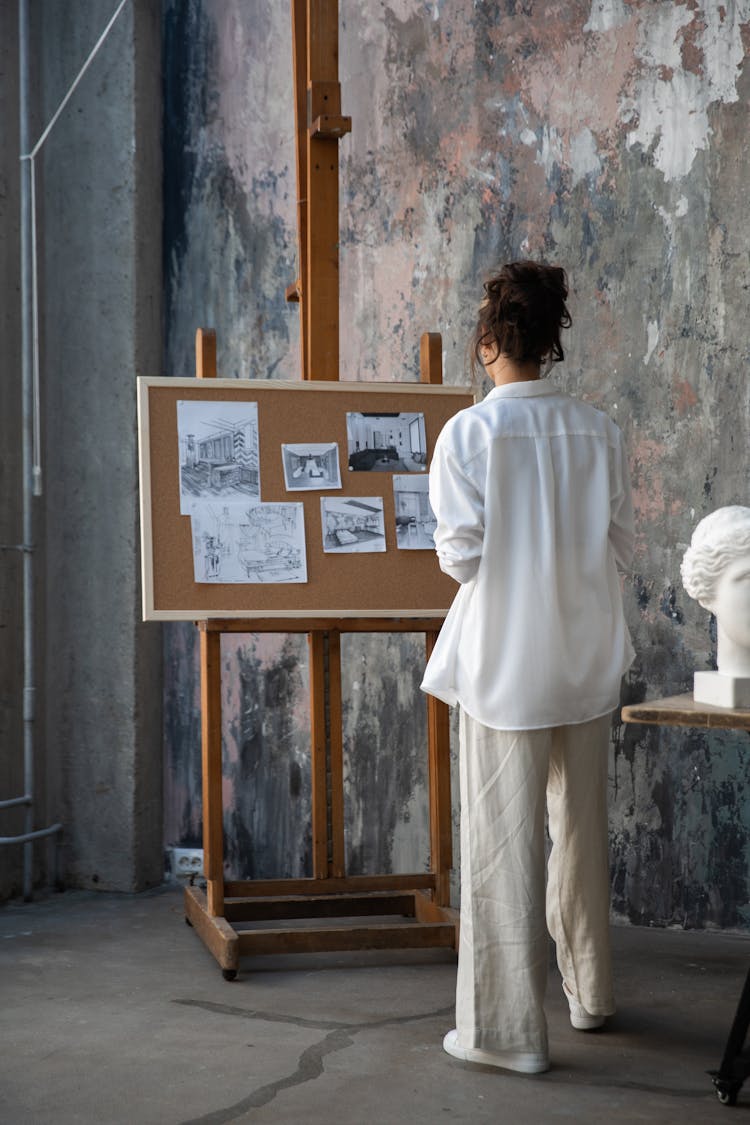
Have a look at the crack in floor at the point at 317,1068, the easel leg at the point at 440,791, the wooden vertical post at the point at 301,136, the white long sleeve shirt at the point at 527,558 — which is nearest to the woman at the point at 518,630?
the white long sleeve shirt at the point at 527,558

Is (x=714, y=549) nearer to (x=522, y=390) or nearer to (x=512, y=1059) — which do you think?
(x=522, y=390)

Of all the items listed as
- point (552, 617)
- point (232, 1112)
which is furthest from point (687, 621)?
point (232, 1112)

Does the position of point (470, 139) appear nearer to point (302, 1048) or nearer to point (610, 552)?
point (610, 552)

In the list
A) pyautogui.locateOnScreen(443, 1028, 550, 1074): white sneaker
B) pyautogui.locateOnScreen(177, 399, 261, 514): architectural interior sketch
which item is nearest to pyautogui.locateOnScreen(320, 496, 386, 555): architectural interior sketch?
pyautogui.locateOnScreen(177, 399, 261, 514): architectural interior sketch

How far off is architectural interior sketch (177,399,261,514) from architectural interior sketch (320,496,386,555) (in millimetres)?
205

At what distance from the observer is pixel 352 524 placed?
3727 millimetres

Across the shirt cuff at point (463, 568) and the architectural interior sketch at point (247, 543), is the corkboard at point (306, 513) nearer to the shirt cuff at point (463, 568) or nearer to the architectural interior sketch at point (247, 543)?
the architectural interior sketch at point (247, 543)

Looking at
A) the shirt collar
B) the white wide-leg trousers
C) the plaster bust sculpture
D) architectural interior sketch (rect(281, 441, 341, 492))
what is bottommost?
the white wide-leg trousers

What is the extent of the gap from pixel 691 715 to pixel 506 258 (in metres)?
2.36

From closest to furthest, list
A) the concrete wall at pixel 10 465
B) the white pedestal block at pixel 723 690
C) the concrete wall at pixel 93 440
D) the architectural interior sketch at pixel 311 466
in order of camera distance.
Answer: the white pedestal block at pixel 723 690 → the architectural interior sketch at pixel 311 466 → the concrete wall at pixel 10 465 → the concrete wall at pixel 93 440

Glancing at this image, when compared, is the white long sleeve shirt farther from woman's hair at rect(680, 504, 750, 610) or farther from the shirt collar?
woman's hair at rect(680, 504, 750, 610)

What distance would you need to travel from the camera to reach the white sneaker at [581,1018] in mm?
3061

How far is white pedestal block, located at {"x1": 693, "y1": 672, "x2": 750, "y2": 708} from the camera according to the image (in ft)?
8.18

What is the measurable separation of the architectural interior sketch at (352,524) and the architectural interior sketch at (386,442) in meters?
0.10
